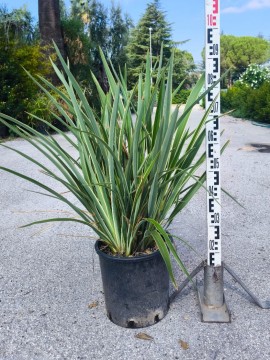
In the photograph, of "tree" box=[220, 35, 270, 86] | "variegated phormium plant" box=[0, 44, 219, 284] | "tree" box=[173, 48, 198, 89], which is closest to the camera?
"variegated phormium plant" box=[0, 44, 219, 284]

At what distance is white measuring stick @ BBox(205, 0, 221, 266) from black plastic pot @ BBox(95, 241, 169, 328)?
30 centimetres

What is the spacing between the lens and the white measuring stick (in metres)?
1.64

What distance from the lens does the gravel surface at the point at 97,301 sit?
67.9 inches

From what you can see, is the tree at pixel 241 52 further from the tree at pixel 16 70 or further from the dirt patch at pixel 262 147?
the dirt patch at pixel 262 147

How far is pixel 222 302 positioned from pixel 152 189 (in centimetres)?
83

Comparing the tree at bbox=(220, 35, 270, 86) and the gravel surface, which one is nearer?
the gravel surface

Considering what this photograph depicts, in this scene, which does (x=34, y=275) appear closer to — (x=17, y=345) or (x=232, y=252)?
(x=17, y=345)

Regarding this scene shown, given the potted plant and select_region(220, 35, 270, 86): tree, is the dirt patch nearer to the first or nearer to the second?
the potted plant

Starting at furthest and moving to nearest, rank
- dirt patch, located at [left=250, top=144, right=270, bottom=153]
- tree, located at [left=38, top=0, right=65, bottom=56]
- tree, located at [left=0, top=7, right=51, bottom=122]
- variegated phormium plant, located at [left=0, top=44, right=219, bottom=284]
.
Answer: tree, located at [left=38, top=0, right=65, bottom=56] < tree, located at [left=0, top=7, right=51, bottom=122] < dirt patch, located at [left=250, top=144, right=270, bottom=153] < variegated phormium plant, located at [left=0, top=44, right=219, bottom=284]

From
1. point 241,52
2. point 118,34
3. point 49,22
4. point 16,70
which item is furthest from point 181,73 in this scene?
point 241,52

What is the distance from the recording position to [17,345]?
1787 millimetres

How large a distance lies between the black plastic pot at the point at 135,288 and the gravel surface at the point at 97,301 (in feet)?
0.21

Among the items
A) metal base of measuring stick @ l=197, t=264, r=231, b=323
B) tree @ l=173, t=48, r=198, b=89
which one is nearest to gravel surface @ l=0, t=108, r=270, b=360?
metal base of measuring stick @ l=197, t=264, r=231, b=323

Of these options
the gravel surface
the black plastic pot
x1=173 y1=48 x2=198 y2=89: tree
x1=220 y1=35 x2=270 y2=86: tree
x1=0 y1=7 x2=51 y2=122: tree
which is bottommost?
the gravel surface
